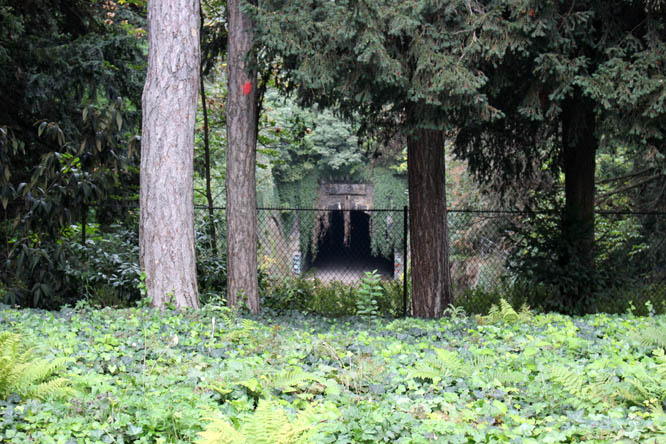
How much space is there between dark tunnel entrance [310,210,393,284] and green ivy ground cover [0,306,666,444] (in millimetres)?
20454

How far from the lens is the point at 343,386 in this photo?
2.74 meters

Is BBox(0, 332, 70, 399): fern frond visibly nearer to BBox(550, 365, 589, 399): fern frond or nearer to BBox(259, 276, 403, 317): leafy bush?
BBox(550, 365, 589, 399): fern frond

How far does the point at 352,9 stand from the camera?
4.95 m

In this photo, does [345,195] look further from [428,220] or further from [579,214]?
[428,220]

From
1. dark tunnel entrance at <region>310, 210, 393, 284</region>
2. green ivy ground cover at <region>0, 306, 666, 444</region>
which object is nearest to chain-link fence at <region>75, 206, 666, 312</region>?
green ivy ground cover at <region>0, 306, 666, 444</region>

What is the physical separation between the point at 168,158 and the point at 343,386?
3126 mm

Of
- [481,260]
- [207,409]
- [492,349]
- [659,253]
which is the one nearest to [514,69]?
[492,349]

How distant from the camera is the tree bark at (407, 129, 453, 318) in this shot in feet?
21.3

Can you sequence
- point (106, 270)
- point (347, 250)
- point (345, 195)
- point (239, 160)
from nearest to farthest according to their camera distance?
1. point (239, 160)
2. point (106, 270)
3. point (345, 195)
4. point (347, 250)

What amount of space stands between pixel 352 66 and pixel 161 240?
234 cm

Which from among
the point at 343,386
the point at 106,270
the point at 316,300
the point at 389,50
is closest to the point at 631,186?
the point at 316,300

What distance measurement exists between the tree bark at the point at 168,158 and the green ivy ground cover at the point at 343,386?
98 centimetres

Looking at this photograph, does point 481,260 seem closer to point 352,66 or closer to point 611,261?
point 611,261

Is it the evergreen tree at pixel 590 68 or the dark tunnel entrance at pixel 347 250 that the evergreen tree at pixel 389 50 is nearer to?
the evergreen tree at pixel 590 68
